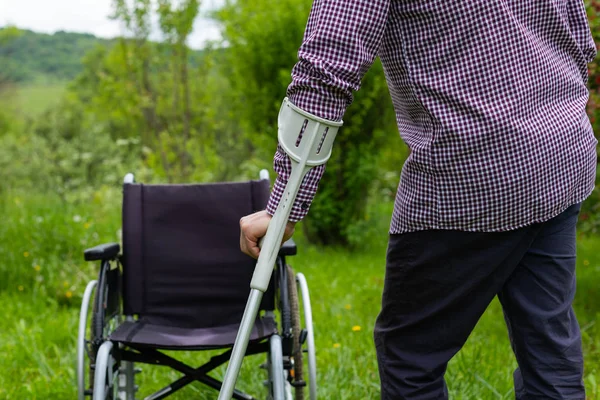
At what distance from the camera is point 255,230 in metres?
1.55

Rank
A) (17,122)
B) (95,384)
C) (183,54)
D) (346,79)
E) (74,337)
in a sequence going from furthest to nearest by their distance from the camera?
1. (17,122)
2. (183,54)
3. (74,337)
4. (95,384)
5. (346,79)

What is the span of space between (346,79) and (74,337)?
257 cm

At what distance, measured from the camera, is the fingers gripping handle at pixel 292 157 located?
1495 millimetres

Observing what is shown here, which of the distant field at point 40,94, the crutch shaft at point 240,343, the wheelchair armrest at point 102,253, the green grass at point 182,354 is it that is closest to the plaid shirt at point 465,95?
the crutch shaft at point 240,343

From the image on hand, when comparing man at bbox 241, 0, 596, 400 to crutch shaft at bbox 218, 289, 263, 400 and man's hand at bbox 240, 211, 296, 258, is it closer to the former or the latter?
man's hand at bbox 240, 211, 296, 258

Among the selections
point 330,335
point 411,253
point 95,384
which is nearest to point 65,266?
point 330,335

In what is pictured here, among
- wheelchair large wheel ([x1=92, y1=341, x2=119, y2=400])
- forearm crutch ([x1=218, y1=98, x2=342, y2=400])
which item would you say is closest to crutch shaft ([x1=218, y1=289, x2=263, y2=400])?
forearm crutch ([x1=218, y1=98, x2=342, y2=400])

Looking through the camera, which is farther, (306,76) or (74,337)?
(74,337)

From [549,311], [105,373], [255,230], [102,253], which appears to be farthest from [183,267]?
[549,311]

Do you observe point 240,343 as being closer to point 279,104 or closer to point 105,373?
point 105,373

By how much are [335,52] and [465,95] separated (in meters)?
0.27

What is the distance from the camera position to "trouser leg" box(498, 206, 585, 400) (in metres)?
1.61

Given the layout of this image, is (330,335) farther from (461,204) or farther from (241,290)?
(461,204)

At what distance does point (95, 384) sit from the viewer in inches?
81.3
